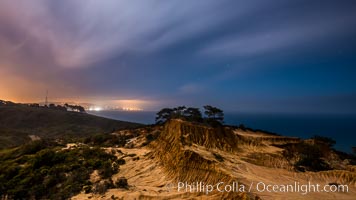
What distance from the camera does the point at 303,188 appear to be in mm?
11727

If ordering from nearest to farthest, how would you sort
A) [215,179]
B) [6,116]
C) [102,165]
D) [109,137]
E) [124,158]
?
1. [215,179]
2. [102,165]
3. [124,158]
4. [109,137]
5. [6,116]

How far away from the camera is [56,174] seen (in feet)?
50.8

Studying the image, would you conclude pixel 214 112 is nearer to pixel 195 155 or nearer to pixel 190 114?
pixel 190 114

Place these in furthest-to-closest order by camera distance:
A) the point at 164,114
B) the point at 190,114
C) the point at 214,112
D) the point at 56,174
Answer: the point at 164,114
the point at 190,114
the point at 214,112
the point at 56,174

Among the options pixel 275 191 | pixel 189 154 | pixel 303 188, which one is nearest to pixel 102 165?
pixel 189 154

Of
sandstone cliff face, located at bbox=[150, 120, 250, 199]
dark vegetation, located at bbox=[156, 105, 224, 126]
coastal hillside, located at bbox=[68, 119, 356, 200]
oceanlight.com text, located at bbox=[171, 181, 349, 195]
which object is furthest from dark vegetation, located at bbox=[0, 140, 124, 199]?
dark vegetation, located at bbox=[156, 105, 224, 126]

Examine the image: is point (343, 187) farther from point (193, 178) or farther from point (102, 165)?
point (102, 165)

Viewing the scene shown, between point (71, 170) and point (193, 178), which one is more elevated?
point (193, 178)

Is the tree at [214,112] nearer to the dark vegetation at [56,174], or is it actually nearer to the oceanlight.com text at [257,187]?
the dark vegetation at [56,174]

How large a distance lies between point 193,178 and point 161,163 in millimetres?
4369

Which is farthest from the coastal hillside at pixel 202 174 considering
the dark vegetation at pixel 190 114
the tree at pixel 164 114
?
the tree at pixel 164 114

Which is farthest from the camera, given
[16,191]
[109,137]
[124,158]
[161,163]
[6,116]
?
[6,116]

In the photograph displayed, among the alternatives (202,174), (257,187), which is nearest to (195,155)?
(202,174)

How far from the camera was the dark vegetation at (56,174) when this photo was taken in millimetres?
13094
